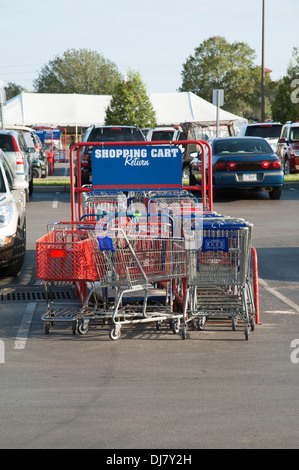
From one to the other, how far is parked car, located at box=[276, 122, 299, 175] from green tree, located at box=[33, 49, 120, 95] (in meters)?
79.2

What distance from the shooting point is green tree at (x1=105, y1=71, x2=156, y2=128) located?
43.4 metres

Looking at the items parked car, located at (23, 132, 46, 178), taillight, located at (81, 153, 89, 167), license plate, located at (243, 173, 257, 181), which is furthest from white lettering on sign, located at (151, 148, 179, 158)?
parked car, located at (23, 132, 46, 178)

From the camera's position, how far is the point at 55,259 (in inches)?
287

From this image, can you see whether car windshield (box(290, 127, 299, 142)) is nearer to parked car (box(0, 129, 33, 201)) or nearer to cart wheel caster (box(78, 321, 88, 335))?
parked car (box(0, 129, 33, 201))

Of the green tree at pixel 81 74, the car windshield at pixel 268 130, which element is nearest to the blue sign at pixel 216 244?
the car windshield at pixel 268 130

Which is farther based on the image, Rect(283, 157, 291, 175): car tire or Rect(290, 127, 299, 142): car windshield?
Rect(283, 157, 291, 175): car tire

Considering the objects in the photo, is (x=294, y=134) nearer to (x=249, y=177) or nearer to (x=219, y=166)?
(x=249, y=177)

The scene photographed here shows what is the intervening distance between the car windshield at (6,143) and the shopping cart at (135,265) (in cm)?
1142

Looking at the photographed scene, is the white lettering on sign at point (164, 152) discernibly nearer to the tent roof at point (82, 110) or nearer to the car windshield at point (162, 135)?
the car windshield at point (162, 135)

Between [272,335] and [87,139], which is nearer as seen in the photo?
[272,335]

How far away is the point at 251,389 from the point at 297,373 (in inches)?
23.7

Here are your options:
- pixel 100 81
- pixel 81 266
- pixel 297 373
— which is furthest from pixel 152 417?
pixel 100 81

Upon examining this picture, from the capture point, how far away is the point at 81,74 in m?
106

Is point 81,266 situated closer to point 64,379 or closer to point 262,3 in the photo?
point 64,379
